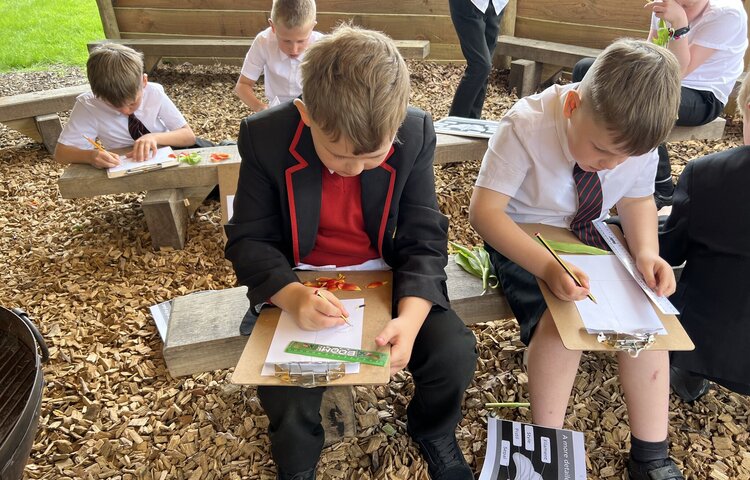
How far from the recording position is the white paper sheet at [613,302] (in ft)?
4.02

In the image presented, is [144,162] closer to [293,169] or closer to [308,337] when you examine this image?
[293,169]

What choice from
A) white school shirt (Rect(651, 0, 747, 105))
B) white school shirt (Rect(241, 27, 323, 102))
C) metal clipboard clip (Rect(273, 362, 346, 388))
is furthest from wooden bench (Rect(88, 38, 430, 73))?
metal clipboard clip (Rect(273, 362, 346, 388))

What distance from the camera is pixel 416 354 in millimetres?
1336

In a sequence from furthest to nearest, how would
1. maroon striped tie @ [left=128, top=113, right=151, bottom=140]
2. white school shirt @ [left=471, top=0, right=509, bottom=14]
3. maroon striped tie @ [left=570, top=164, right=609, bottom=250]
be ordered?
white school shirt @ [left=471, top=0, right=509, bottom=14], maroon striped tie @ [left=128, top=113, right=151, bottom=140], maroon striped tie @ [left=570, top=164, right=609, bottom=250]

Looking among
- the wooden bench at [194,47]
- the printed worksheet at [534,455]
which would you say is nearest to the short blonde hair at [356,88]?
the printed worksheet at [534,455]

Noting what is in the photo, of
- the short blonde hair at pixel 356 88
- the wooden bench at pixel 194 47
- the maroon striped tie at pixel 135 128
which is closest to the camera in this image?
the short blonde hair at pixel 356 88

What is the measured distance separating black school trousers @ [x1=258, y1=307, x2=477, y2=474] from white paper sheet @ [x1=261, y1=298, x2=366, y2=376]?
5.7 inches

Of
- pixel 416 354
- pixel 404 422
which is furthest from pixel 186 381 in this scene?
pixel 416 354

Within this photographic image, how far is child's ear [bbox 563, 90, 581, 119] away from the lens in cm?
133

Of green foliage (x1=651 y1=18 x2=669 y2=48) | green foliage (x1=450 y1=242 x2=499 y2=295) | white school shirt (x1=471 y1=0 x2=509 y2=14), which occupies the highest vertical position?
white school shirt (x1=471 y1=0 x2=509 y2=14)

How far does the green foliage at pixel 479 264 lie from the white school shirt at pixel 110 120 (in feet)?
5.45

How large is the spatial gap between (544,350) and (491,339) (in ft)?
1.76

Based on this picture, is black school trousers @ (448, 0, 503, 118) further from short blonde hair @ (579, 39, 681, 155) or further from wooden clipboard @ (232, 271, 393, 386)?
wooden clipboard @ (232, 271, 393, 386)

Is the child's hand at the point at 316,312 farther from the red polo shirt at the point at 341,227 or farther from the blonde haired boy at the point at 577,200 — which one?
the blonde haired boy at the point at 577,200
